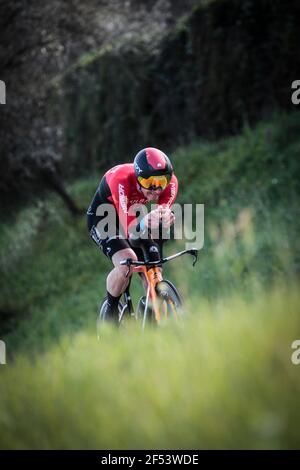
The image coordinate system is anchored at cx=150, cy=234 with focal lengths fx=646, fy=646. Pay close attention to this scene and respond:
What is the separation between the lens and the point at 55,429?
3.41 metres

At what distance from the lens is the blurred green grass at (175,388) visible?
2.87 meters

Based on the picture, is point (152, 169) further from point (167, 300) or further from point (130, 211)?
point (167, 300)

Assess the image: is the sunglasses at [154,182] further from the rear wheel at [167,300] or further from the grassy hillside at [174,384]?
the grassy hillside at [174,384]

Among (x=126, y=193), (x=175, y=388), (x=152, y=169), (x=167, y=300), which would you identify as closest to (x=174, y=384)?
(x=175, y=388)

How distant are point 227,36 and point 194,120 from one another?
109 inches

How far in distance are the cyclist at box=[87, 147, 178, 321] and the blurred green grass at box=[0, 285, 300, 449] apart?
2.14 meters

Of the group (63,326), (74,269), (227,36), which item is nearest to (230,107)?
(227,36)

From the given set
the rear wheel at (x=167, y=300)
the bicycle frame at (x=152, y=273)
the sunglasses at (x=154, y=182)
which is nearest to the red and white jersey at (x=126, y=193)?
the sunglasses at (x=154, y=182)

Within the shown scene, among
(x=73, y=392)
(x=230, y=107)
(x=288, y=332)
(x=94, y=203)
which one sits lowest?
(x=73, y=392)

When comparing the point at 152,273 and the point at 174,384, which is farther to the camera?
the point at 152,273

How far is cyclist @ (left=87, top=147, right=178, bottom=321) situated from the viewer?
649 centimetres

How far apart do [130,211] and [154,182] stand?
74 cm

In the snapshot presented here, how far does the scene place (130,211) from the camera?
23.7 ft

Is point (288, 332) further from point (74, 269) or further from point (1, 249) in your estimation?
point (1, 249)
